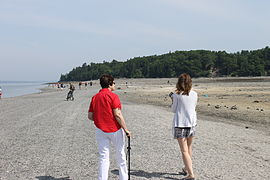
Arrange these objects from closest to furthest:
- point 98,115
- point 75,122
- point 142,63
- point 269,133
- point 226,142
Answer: point 98,115 < point 226,142 < point 269,133 < point 75,122 < point 142,63

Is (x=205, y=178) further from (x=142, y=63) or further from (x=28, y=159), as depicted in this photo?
(x=142, y=63)

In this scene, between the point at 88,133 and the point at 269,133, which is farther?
the point at 269,133

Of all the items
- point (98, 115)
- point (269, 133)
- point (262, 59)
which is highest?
point (262, 59)

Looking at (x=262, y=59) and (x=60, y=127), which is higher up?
(x=262, y=59)

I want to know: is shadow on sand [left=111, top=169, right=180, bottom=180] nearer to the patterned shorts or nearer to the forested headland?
the patterned shorts

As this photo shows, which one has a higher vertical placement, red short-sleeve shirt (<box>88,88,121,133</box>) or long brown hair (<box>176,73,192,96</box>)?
long brown hair (<box>176,73,192,96</box>)

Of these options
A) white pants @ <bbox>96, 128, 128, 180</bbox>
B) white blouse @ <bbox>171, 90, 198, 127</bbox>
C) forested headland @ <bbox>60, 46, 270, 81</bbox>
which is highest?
forested headland @ <bbox>60, 46, 270, 81</bbox>

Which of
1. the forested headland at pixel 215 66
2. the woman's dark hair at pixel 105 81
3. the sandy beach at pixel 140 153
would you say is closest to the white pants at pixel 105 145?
the woman's dark hair at pixel 105 81

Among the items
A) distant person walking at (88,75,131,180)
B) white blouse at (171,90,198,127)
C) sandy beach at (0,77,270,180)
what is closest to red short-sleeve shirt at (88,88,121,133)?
distant person walking at (88,75,131,180)

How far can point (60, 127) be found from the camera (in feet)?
37.2

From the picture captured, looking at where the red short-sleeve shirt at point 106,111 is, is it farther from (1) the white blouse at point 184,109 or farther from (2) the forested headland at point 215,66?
(2) the forested headland at point 215,66

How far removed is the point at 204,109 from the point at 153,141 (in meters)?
10.5

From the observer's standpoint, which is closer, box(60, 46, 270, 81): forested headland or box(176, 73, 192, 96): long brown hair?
box(176, 73, 192, 96): long brown hair

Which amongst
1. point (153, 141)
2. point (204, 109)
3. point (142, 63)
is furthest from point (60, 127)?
point (142, 63)
